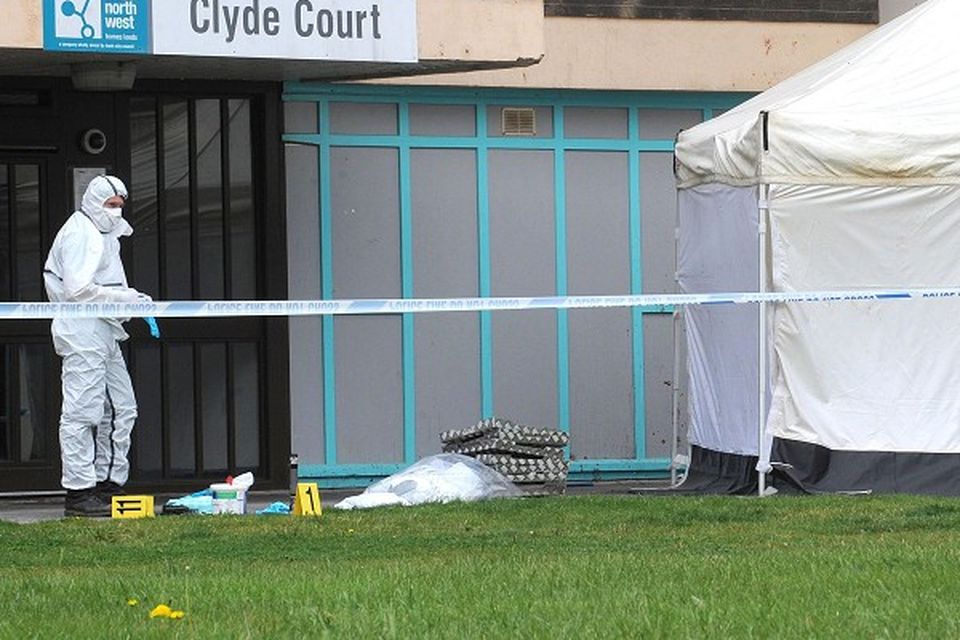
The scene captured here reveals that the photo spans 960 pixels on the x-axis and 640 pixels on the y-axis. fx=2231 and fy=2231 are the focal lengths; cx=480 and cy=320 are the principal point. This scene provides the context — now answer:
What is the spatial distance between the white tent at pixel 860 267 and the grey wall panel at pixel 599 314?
9.63ft

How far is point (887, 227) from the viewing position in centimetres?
1348

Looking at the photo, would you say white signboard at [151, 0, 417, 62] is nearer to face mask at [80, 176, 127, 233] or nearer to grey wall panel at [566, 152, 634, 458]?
face mask at [80, 176, 127, 233]

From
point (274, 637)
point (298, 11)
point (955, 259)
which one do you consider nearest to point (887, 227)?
point (955, 259)

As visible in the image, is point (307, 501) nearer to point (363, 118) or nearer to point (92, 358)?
point (92, 358)

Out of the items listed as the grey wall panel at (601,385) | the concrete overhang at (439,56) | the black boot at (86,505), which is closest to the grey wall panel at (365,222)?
the concrete overhang at (439,56)

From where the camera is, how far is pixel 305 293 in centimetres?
1623

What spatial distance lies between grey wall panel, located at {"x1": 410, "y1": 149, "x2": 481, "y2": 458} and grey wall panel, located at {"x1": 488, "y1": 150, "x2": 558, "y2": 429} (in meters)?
0.17

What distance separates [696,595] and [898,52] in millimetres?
7784

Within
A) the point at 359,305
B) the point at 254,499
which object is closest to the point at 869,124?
the point at 359,305

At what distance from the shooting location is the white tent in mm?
13320

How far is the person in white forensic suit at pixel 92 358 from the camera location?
13.2 metres

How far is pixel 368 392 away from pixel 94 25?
12.8 feet

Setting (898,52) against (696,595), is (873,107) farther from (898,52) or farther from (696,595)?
(696,595)

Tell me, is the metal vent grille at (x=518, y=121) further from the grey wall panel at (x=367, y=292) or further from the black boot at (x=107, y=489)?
the black boot at (x=107, y=489)
